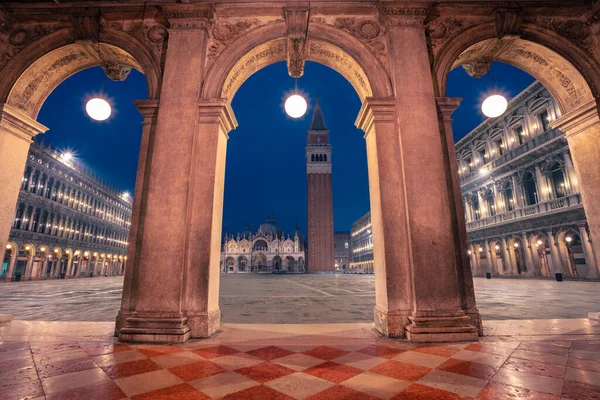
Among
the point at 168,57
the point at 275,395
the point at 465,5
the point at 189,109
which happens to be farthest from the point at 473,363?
the point at 168,57

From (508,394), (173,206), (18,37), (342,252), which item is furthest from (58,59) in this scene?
(342,252)

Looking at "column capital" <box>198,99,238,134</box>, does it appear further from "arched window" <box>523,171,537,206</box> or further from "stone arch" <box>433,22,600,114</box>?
"arched window" <box>523,171,537,206</box>

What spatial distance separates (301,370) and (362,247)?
78195 mm

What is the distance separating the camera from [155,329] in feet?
13.4

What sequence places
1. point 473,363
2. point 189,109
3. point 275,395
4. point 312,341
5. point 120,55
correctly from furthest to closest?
point 120,55 < point 189,109 < point 312,341 < point 473,363 < point 275,395

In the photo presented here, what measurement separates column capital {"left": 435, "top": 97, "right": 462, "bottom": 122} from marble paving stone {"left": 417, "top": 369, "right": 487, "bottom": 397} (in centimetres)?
415

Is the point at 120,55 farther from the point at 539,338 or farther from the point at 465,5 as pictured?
the point at 539,338

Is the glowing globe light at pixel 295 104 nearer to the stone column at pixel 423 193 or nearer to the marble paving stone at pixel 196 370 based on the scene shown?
the stone column at pixel 423 193

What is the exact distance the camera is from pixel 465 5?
5.36m

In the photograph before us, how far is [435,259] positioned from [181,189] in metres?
4.27

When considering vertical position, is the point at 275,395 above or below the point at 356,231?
below

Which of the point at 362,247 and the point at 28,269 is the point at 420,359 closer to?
the point at 28,269

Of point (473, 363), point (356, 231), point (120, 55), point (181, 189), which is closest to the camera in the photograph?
point (473, 363)

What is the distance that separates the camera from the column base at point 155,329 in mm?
4035
